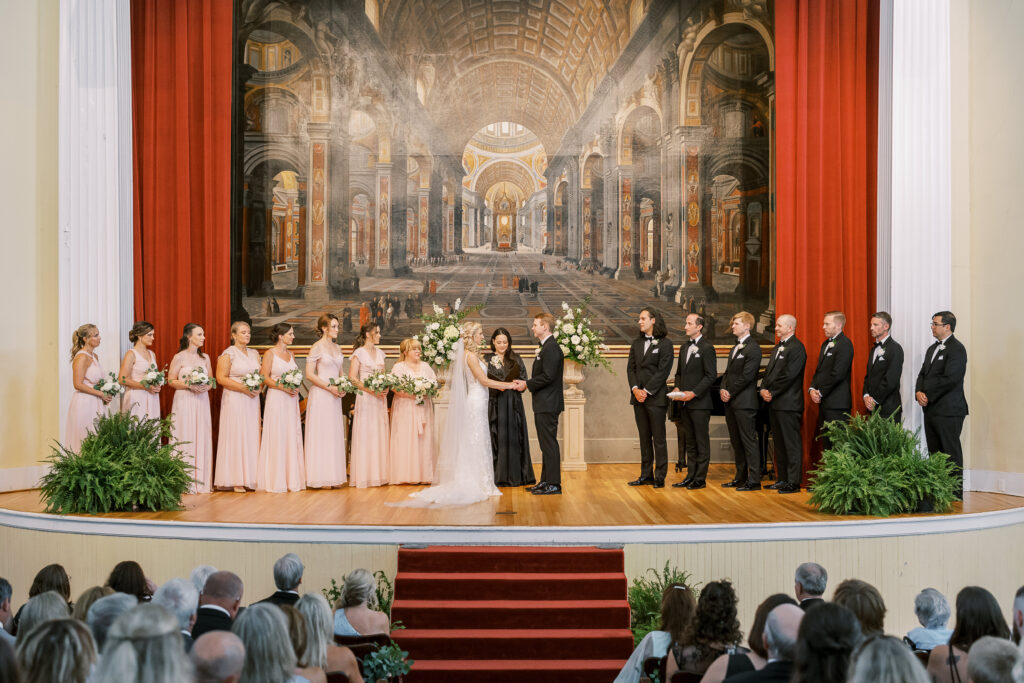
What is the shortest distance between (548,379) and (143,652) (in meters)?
6.67

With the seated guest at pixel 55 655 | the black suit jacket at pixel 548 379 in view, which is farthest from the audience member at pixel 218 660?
the black suit jacket at pixel 548 379

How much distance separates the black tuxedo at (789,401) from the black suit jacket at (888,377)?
0.68 metres

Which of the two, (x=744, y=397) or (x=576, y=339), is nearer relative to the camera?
(x=744, y=397)

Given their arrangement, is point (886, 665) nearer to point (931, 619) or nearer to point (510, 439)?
point (931, 619)

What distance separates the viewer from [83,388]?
375 inches

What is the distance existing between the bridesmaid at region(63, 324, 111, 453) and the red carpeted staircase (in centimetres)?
413

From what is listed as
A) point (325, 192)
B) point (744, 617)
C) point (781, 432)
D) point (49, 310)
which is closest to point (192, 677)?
point (744, 617)

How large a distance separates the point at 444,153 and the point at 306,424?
4102 mm

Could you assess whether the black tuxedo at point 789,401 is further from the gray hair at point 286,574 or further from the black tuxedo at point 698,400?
the gray hair at point 286,574

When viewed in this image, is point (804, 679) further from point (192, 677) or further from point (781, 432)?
point (781, 432)

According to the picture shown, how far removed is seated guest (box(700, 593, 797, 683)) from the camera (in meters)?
3.99

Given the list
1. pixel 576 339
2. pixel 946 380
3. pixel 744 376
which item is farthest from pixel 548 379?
pixel 946 380

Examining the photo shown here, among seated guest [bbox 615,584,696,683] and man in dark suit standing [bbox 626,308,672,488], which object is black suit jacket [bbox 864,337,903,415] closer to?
man in dark suit standing [bbox 626,308,672,488]

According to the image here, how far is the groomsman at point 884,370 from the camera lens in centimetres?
943
